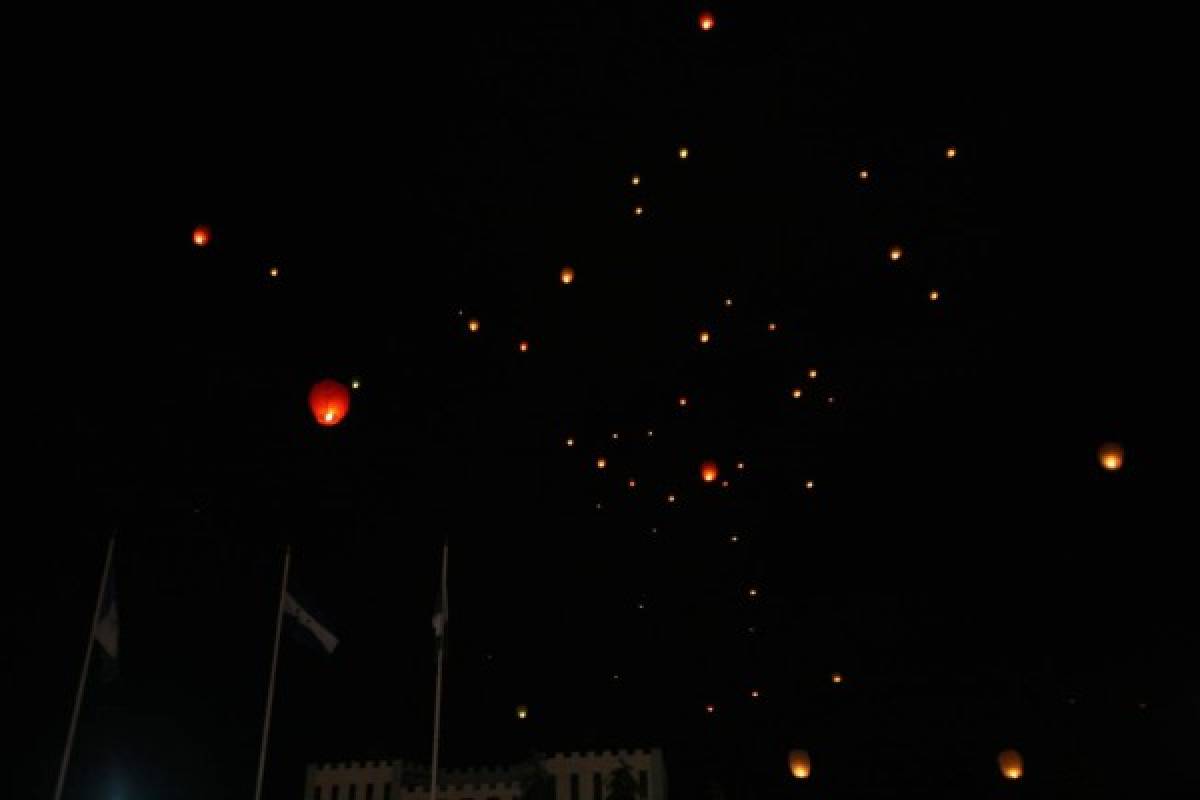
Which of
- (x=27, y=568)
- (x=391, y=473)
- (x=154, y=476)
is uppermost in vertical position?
(x=391, y=473)

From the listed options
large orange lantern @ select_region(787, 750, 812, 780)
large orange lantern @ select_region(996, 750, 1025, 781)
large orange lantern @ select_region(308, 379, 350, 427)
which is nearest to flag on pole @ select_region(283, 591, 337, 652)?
large orange lantern @ select_region(308, 379, 350, 427)

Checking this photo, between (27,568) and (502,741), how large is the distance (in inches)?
237

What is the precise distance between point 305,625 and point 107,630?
1.61 m

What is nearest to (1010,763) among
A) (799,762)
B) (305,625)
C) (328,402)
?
(799,762)

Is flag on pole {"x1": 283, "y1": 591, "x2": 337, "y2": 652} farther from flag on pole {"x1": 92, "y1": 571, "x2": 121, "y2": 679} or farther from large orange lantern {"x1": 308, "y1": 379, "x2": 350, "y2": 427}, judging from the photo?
large orange lantern {"x1": 308, "y1": 379, "x2": 350, "y2": 427}

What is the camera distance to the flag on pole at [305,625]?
9211 millimetres

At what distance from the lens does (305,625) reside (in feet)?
30.4

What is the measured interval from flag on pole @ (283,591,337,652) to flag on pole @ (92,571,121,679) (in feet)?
4.48

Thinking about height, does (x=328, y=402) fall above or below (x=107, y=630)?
above

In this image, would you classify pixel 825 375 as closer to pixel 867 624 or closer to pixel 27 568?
pixel 867 624

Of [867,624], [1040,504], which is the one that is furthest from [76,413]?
[1040,504]

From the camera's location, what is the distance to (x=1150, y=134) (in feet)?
28.9

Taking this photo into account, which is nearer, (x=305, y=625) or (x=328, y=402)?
(x=328, y=402)

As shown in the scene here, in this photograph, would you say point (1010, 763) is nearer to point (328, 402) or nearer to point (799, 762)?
point (799, 762)
